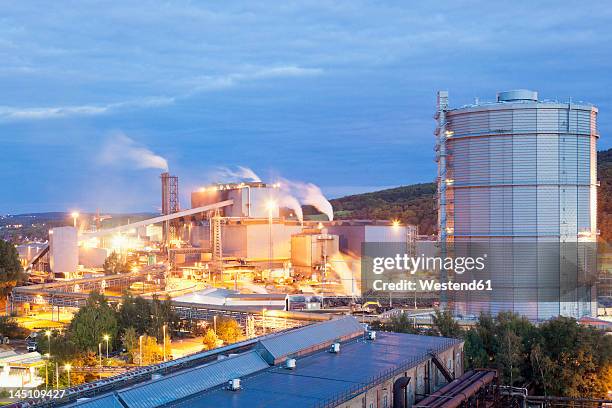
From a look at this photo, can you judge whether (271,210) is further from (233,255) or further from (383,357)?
(383,357)

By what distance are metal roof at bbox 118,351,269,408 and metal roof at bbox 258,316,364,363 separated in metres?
0.48

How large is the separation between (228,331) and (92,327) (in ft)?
21.6

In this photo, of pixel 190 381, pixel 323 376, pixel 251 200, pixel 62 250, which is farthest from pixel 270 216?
Answer: pixel 190 381

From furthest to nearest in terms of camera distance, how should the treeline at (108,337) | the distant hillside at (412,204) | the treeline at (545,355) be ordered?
the distant hillside at (412,204) < the treeline at (108,337) < the treeline at (545,355)

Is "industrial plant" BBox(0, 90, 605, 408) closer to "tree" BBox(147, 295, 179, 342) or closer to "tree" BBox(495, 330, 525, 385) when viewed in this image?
"tree" BBox(147, 295, 179, 342)

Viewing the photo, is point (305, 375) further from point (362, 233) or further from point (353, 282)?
point (362, 233)

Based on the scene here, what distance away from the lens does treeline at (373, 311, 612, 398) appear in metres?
24.8

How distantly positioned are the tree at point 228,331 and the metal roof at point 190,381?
1357 cm

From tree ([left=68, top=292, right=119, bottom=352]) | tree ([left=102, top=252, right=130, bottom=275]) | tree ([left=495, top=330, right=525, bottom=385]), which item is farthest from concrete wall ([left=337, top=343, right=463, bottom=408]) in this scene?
tree ([left=102, top=252, right=130, bottom=275])

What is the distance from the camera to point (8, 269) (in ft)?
166

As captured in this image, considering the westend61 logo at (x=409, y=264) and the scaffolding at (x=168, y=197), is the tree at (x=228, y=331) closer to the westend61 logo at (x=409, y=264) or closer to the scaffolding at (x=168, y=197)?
the westend61 logo at (x=409, y=264)

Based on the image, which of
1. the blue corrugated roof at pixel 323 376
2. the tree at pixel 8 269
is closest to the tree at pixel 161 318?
the blue corrugated roof at pixel 323 376

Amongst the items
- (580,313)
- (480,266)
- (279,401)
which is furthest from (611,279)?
(279,401)

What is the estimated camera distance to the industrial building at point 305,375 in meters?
14.1
